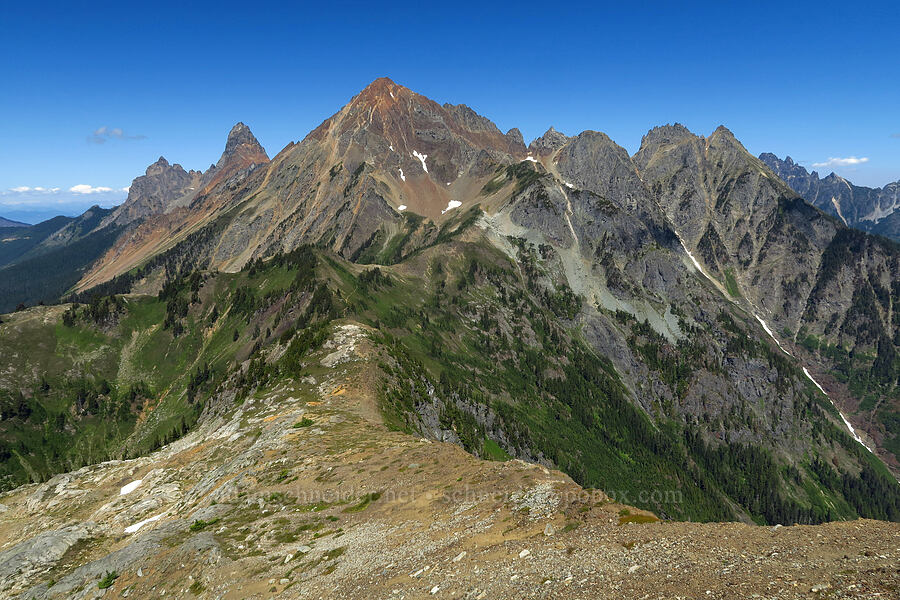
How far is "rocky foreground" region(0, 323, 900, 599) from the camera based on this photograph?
17.6 meters

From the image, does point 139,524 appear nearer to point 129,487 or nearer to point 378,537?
point 129,487

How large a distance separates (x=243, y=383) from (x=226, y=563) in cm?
6913

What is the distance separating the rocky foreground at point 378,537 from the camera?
17594 millimetres

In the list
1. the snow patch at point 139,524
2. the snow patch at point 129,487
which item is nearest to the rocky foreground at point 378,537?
the snow patch at point 129,487

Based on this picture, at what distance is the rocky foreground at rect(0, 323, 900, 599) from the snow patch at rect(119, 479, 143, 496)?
7.6 inches

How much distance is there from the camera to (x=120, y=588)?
91.3 feet

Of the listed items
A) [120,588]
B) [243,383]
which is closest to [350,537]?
[120,588]

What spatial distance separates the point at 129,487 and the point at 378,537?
1792 inches

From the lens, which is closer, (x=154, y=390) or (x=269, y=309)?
(x=154, y=390)

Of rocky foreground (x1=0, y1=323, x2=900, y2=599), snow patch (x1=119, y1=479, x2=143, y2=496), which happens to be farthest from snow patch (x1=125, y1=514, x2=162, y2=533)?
snow patch (x1=119, y1=479, x2=143, y2=496)

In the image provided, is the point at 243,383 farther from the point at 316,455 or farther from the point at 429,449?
the point at 429,449

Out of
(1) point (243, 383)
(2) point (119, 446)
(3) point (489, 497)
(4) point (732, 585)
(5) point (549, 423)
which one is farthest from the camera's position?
(5) point (549, 423)

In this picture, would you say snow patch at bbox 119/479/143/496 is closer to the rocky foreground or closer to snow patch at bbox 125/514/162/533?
the rocky foreground

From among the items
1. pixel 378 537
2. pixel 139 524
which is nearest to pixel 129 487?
pixel 139 524
